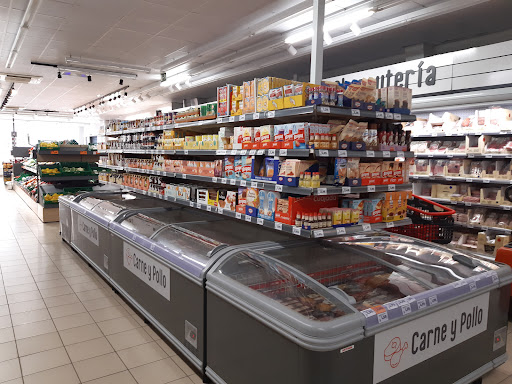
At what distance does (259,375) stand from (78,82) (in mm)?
12615

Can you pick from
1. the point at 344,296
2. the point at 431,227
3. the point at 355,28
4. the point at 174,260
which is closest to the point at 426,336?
the point at 344,296

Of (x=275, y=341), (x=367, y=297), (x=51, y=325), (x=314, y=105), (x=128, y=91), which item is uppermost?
(x=128, y=91)

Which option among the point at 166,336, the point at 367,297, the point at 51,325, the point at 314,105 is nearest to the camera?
the point at 367,297

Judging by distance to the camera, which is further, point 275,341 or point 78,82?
point 78,82

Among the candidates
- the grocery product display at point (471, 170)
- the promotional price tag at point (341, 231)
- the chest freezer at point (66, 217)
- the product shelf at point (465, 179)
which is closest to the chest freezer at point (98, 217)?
the chest freezer at point (66, 217)

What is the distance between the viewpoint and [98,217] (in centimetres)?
494

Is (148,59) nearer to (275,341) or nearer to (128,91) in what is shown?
(128,91)

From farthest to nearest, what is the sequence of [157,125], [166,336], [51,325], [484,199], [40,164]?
1. [40,164]
2. [484,199]
3. [157,125]
4. [51,325]
5. [166,336]

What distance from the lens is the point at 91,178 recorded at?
9609 mm

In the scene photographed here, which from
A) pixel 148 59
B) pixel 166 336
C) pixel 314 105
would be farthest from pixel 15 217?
pixel 314 105

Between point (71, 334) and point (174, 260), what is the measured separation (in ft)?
4.43

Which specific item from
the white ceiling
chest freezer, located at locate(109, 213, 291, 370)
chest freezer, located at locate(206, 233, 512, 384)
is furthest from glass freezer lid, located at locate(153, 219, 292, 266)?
the white ceiling

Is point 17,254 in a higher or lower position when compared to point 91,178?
Result: lower

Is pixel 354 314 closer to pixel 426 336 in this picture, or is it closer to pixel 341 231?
pixel 426 336
